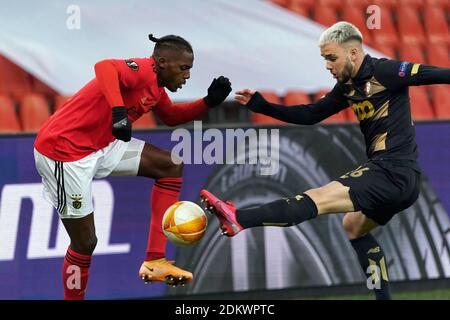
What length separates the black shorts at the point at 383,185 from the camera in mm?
6109

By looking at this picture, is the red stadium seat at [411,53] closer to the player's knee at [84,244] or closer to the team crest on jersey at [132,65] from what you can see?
the team crest on jersey at [132,65]

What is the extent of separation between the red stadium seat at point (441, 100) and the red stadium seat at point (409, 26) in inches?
45.3

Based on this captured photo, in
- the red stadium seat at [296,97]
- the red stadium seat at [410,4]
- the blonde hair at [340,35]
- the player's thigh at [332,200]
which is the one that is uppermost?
the red stadium seat at [410,4]

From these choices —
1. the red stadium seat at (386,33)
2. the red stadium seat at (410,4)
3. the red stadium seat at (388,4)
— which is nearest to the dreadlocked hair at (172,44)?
the red stadium seat at (386,33)

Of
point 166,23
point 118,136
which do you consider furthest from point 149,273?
point 166,23

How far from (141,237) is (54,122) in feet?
6.49

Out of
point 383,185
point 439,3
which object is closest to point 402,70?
point 383,185

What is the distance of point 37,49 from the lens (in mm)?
9344

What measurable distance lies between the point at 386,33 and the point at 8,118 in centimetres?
476

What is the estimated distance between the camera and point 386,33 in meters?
11.2

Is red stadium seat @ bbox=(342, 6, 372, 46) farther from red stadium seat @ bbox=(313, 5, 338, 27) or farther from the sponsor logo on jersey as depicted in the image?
the sponsor logo on jersey

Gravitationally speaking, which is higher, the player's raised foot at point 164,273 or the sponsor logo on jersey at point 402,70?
the sponsor logo on jersey at point 402,70

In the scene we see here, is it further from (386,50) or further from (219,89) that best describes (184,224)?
(386,50)

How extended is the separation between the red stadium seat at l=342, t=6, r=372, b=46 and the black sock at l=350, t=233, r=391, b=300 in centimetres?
476
